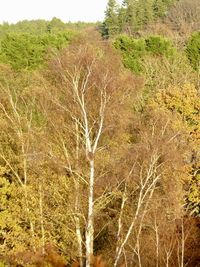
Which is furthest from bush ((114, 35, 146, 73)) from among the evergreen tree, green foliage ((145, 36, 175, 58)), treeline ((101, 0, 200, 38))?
the evergreen tree

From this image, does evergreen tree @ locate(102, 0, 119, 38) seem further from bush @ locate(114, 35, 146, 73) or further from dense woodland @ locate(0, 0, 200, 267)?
dense woodland @ locate(0, 0, 200, 267)

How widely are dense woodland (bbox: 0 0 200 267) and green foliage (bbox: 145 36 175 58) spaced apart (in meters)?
10.3

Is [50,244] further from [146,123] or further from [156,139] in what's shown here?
[146,123]

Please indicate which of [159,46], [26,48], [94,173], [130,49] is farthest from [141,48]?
[94,173]

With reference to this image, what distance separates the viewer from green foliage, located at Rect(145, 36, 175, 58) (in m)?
35.3

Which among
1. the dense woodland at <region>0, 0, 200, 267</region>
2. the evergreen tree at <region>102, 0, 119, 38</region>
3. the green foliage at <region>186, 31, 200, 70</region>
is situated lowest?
the dense woodland at <region>0, 0, 200, 267</region>

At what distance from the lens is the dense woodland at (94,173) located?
14.3 meters

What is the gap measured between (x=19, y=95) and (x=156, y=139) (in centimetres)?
900

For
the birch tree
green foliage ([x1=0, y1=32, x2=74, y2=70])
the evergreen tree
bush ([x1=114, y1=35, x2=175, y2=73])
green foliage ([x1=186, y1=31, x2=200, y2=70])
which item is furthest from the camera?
the evergreen tree

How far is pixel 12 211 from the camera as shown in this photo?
1650 cm

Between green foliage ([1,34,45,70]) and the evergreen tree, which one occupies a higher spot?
the evergreen tree

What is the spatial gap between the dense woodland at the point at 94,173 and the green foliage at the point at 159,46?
10.3 meters

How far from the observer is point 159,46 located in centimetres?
3616

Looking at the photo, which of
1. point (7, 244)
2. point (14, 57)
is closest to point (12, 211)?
point (7, 244)
